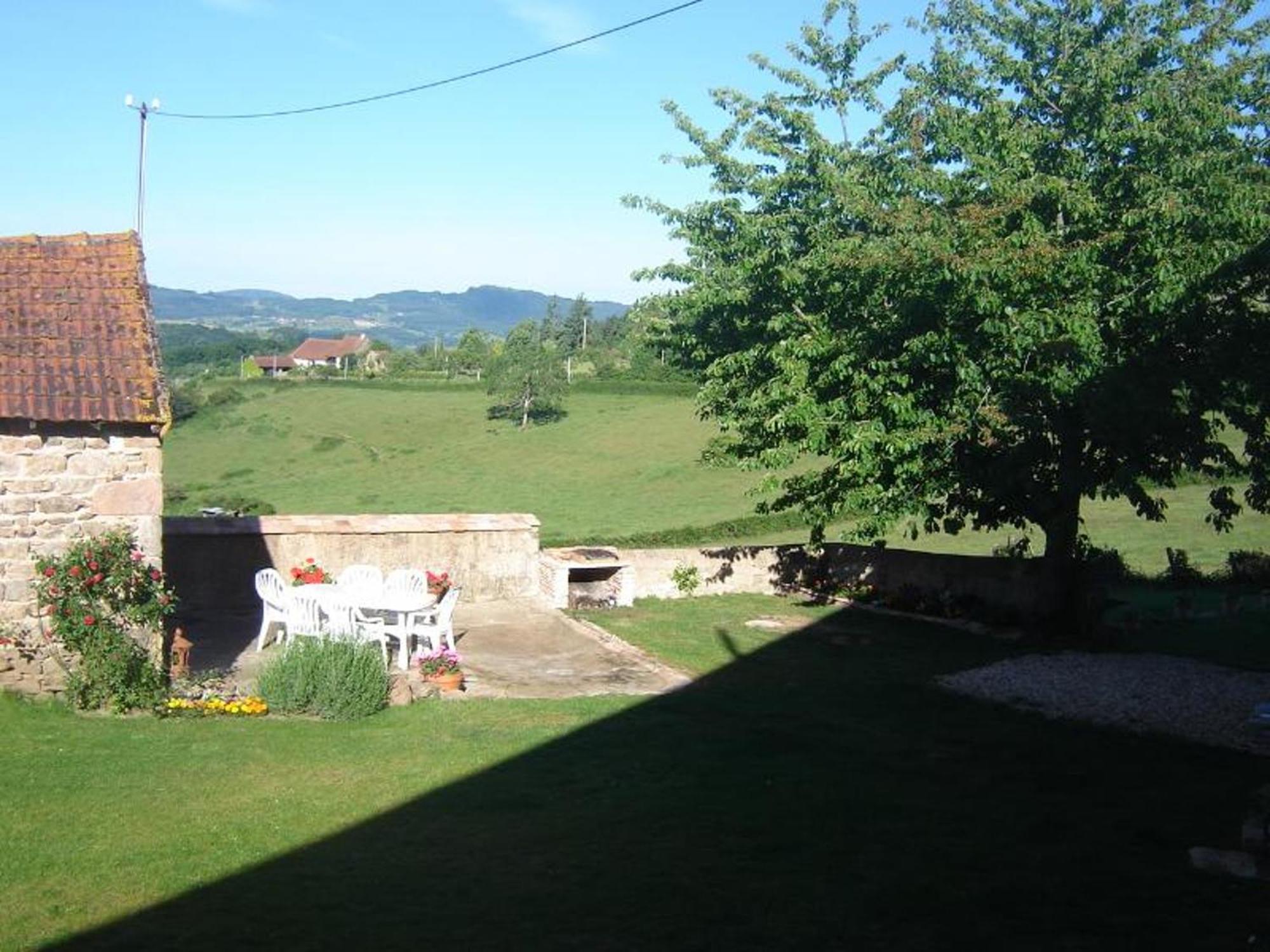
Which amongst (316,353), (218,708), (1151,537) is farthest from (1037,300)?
(316,353)

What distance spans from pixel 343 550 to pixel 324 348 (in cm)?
14547

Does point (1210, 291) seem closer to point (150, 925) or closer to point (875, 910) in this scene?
point (875, 910)

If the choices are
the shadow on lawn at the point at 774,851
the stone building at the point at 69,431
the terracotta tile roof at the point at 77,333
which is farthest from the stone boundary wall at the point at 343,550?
the shadow on lawn at the point at 774,851

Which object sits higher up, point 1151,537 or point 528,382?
point 528,382

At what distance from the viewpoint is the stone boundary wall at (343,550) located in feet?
50.2

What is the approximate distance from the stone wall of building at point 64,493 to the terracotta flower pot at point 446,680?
2.78 meters

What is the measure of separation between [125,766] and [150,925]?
3.15 m

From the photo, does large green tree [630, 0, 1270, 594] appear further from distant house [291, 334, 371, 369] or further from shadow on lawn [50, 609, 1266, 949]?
distant house [291, 334, 371, 369]

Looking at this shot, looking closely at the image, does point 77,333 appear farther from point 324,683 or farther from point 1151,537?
point 1151,537

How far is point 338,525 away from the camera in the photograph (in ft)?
53.1

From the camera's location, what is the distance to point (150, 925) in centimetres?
572

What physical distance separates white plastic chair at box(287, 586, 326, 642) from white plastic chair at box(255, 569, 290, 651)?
0.29 ft

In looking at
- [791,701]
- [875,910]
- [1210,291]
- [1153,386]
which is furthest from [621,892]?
[1210,291]

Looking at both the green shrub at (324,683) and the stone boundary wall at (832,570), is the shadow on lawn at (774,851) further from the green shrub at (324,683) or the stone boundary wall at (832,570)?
the stone boundary wall at (832,570)
